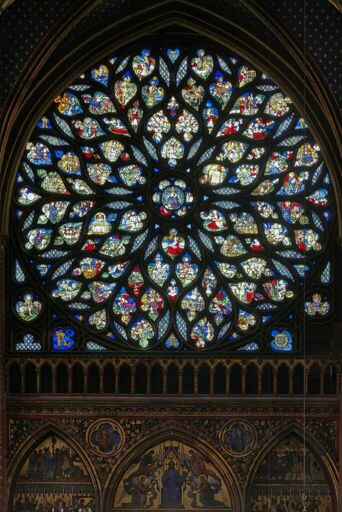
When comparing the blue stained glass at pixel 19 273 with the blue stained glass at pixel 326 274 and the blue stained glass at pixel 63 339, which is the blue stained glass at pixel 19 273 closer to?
the blue stained glass at pixel 63 339

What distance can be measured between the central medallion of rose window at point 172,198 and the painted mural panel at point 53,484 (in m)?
4.32

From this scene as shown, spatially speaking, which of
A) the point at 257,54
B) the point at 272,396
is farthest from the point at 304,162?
the point at 272,396

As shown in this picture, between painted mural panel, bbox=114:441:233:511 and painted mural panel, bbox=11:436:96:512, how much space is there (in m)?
0.59

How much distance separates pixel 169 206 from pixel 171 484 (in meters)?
4.64

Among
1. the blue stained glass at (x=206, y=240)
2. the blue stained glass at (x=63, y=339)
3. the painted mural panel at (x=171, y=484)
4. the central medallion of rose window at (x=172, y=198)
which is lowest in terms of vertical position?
the painted mural panel at (x=171, y=484)

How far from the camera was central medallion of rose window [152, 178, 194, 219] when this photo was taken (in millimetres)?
29266

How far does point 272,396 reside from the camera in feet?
93.3

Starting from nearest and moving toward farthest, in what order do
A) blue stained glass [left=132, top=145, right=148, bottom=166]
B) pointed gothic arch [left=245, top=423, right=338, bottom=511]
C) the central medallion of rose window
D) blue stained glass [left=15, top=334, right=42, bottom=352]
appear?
pointed gothic arch [left=245, top=423, right=338, bottom=511]
blue stained glass [left=15, top=334, right=42, bottom=352]
the central medallion of rose window
blue stained glass [left=132, top=145, right=148, bottom=166]

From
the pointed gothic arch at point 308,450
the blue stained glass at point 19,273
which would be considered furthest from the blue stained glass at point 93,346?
the pointed gothic arch at point 308,450

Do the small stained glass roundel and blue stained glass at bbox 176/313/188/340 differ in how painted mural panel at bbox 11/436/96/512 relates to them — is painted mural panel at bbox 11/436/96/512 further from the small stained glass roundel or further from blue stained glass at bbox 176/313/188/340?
blue stained glass at bbox 176/313/188/340

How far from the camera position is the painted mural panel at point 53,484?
28.3 meters

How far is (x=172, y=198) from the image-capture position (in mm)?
29312

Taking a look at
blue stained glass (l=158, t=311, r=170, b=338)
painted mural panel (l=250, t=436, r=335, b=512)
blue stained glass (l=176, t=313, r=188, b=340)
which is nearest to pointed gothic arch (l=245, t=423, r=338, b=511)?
painted mural panel (l=250, t=436, r=335, b=512)

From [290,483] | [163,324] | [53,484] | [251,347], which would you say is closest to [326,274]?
[251,347]
